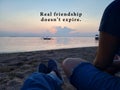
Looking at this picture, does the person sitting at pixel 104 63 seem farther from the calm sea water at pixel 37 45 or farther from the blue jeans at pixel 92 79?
the calm sea water at pixel 37 45

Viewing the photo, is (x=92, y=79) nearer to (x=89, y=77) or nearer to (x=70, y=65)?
(x=89, y=77)

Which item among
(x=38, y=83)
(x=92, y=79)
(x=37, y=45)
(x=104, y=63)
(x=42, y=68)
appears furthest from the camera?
(x=37, y=45)

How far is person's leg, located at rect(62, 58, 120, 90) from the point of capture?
6.22ft

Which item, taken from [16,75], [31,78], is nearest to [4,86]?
[16,75]

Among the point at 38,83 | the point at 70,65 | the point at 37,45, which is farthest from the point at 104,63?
the point at 37,45

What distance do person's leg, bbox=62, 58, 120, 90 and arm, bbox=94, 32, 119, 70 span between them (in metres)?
0.09

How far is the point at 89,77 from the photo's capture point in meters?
2.04

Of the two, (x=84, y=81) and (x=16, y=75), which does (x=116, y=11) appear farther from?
(x=16, y=75)

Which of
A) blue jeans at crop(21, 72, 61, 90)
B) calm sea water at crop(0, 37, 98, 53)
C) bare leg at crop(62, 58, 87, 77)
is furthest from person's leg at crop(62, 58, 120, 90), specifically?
calm sea water at crop(0, 37, 98, 53)

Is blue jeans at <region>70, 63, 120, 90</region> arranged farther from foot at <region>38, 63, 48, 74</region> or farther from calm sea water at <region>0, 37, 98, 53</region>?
calm sea water at <region>0, 37, 98, 53</region>

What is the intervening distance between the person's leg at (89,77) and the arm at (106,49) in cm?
9

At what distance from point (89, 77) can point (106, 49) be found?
0.80 feet

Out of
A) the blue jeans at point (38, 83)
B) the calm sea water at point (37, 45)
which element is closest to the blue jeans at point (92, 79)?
the blue jeans at point (38, 83)

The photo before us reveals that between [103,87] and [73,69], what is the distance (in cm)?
39
